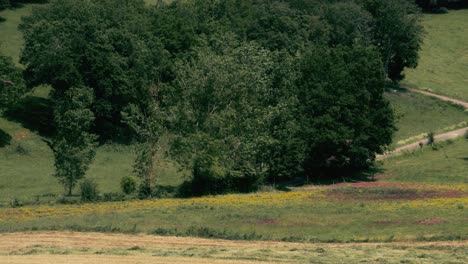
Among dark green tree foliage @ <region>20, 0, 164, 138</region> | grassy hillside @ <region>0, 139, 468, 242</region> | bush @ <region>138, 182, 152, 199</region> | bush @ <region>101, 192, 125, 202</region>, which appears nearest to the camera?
grassy hillside @ <region>0, 139, 468, 242</region>

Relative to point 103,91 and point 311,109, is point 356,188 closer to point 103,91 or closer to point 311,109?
point 311,109

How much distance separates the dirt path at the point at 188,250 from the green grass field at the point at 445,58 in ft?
293

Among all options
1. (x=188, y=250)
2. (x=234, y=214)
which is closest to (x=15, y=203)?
(x=234, y=214)

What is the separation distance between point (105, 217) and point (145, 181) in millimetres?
15791

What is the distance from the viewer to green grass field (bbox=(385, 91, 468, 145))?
408 feet

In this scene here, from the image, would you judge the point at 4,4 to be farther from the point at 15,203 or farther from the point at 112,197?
the point at 15,203

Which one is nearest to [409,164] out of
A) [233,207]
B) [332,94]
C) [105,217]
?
[332,94]

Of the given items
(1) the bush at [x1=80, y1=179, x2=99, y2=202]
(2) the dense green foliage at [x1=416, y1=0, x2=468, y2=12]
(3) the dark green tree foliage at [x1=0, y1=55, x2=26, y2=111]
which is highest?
(2) the dense green foliage at [x1=416, y1=0, x2=468, y2=12]

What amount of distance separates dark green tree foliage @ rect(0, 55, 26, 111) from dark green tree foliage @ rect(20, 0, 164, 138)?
15.0ft

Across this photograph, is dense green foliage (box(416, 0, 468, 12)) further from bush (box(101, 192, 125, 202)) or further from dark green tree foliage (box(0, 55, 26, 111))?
bush (box(101, 192, 125, 202))

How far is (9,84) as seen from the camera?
106m

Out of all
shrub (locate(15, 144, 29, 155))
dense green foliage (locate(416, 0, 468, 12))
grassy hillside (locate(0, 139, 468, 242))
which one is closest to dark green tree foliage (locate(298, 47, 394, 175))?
grassy hillside (locate(0, 139, 468, 242))

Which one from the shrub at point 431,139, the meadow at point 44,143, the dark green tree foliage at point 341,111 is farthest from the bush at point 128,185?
the shrub at point 431,139

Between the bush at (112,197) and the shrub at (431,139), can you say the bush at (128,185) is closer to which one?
the bush at (112,197)
